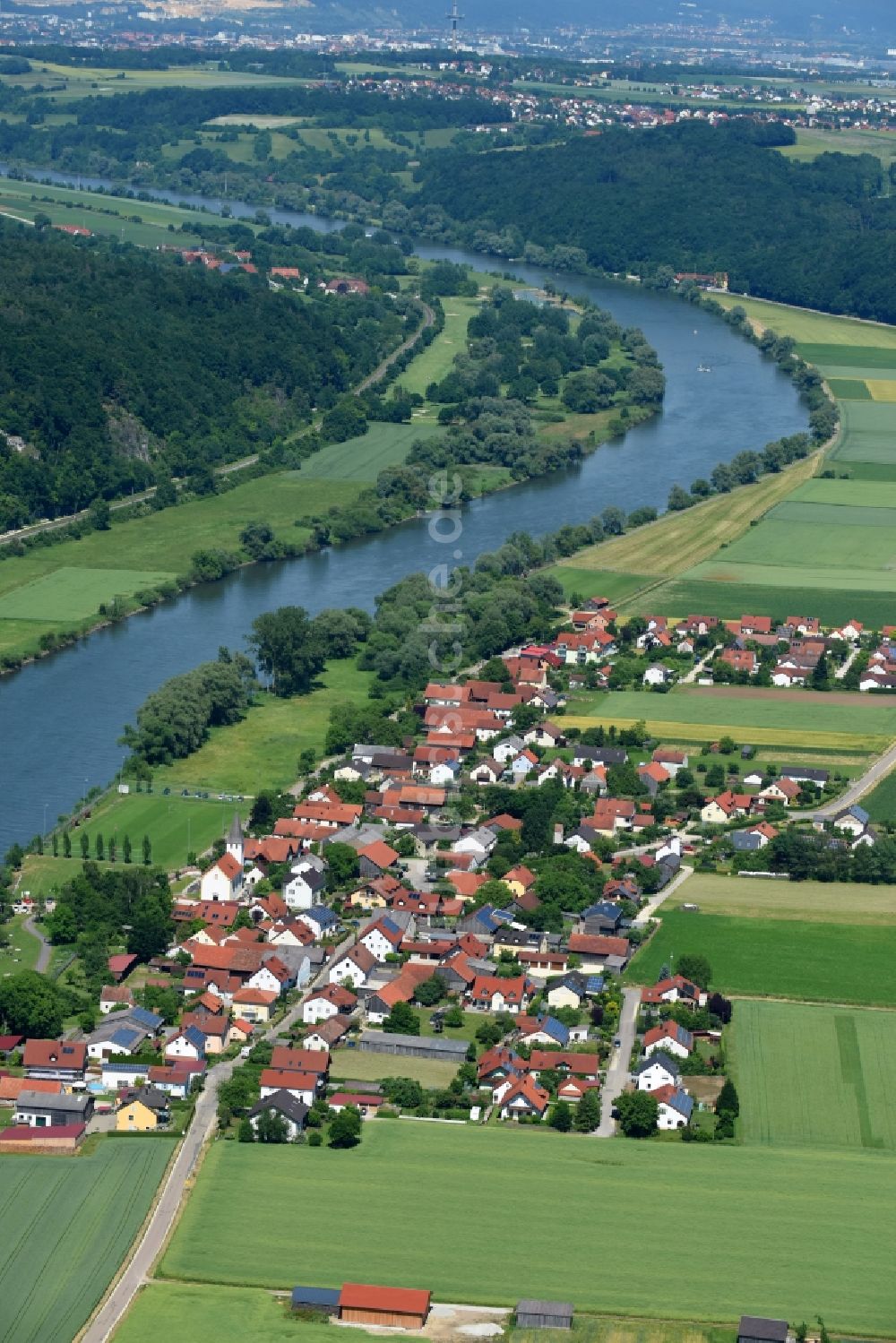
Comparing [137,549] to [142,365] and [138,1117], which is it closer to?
[142,365]

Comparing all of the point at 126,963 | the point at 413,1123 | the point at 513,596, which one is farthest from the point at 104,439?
the point at 413,1123

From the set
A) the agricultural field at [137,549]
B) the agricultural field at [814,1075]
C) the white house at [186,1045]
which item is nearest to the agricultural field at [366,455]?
the agricultural field at [137,549]

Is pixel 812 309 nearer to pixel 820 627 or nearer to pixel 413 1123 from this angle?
pixel 820 627

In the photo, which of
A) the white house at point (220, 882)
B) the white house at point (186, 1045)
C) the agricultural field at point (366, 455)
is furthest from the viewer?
the agricultural field at point (366, 455)

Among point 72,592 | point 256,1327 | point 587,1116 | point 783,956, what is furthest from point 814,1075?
point 72,592

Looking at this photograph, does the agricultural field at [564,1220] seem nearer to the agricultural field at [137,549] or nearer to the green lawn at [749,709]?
the green lawn at [749,709]

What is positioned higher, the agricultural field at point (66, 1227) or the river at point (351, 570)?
the agricultural field at point (66, 1227)
